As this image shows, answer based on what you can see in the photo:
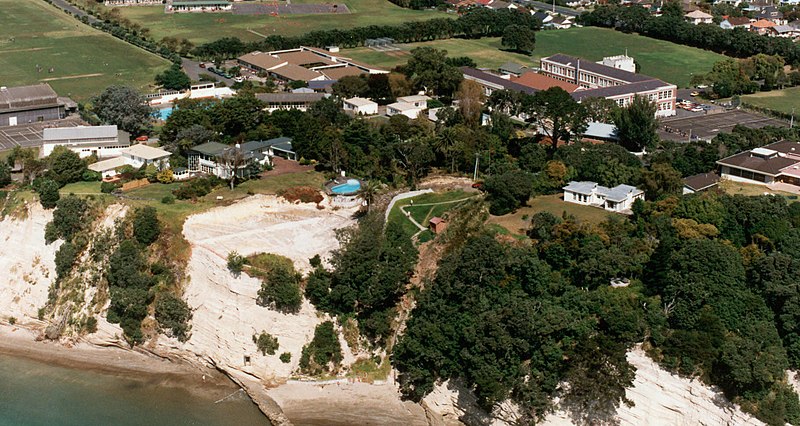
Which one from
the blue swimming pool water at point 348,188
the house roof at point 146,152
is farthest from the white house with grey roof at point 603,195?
the house roof at point 146,152

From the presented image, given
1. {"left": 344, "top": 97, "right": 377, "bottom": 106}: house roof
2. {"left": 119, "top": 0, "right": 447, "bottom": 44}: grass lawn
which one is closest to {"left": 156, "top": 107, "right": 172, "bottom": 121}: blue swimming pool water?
{"left": 344, "top": 97, "right": 377, "bottom": 106}: house roof

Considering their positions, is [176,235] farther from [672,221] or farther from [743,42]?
[743,42]

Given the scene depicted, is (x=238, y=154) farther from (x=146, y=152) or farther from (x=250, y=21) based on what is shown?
(x=250, y=21)

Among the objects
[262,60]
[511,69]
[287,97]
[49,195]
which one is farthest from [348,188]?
[262,60]

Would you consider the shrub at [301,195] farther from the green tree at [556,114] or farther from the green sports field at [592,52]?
the green sports field at [592,52]

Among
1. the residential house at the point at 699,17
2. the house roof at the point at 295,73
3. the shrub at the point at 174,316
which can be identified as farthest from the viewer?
the residential house at the point at 699,17
